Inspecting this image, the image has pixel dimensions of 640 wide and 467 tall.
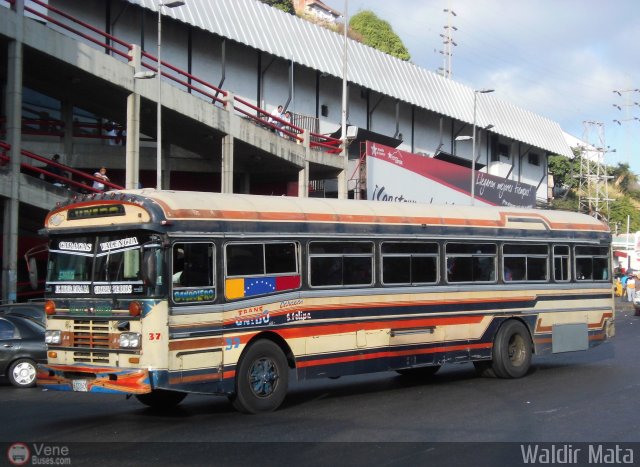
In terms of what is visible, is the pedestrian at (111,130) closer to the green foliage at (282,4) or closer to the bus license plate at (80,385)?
the bus license plate at (80,385)

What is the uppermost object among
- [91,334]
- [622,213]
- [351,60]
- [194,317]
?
[351,60]

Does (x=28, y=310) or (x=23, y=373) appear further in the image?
(x=28, y=310)

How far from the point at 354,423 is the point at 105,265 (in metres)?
3.86

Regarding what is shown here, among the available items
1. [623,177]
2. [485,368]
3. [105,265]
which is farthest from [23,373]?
[623,177]

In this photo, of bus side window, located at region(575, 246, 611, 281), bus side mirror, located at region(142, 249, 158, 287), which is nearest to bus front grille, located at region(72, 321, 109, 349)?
bus side mirror, located at region(142, 249, 158, 287)

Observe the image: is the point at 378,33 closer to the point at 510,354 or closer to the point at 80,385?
the point at 510,354

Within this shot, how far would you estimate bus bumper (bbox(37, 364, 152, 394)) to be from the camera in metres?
10.4

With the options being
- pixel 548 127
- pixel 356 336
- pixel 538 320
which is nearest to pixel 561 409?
pixel 356 336

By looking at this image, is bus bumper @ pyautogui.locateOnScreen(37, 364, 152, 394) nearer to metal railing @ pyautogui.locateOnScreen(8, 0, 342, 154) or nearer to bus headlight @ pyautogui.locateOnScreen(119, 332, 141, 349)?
bus headlight @ pyautogui.locateOnScreen(119, 332, 141, 349)

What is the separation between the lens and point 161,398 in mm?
12391

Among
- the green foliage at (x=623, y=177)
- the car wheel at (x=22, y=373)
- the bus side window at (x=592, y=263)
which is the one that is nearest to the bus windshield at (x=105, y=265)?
the car wheel at (x=22, y=373)

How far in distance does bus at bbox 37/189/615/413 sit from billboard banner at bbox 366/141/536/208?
823 inches

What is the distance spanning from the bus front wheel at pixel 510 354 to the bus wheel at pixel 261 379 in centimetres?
510

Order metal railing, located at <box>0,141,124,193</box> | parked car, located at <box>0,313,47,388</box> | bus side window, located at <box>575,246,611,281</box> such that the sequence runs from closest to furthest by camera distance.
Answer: parked car, located at <box>0,313,47,388</box> < bus side window, located at <box>575,246,611,281</box> < metal railing, located at <box>0,141,124,193</box>
